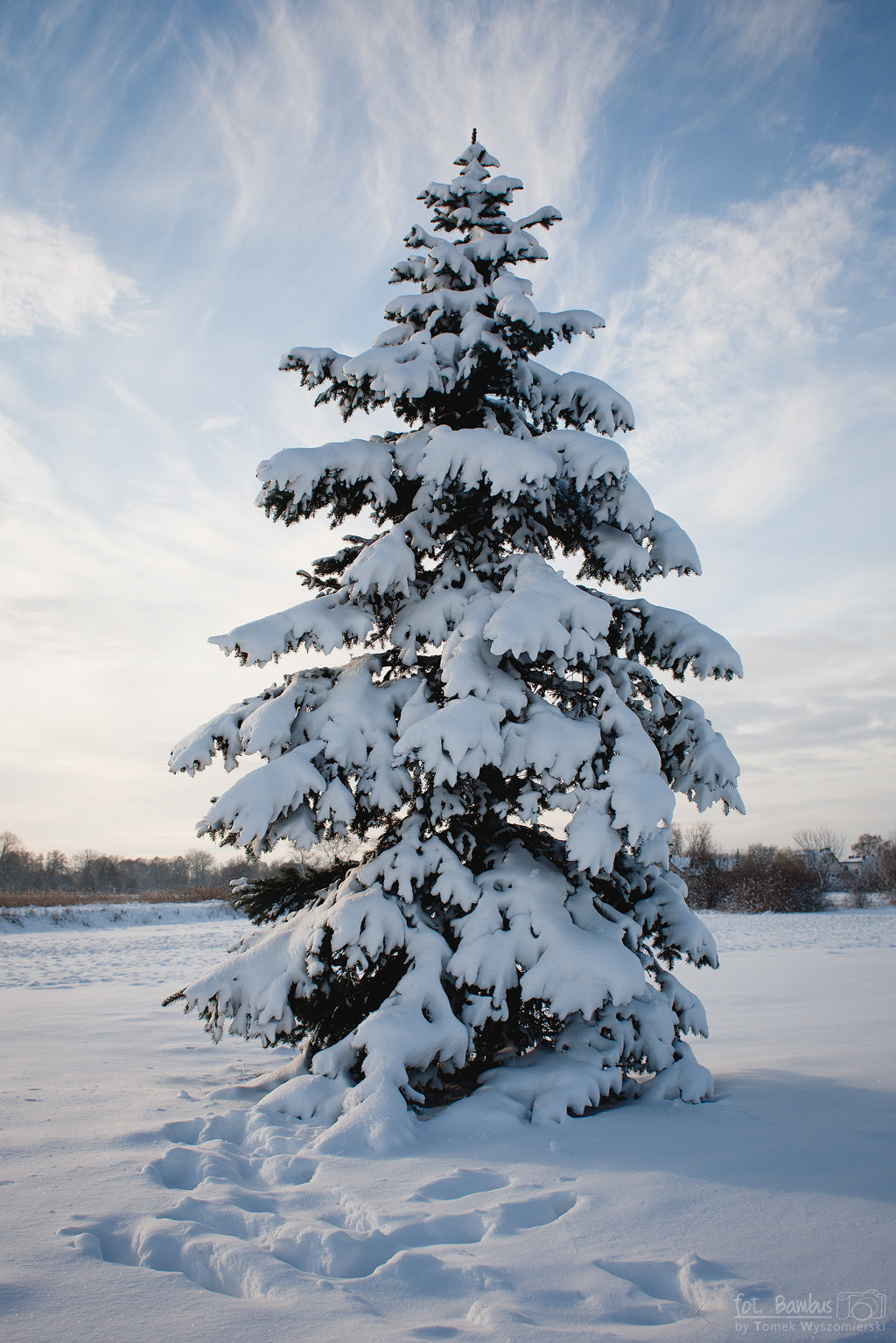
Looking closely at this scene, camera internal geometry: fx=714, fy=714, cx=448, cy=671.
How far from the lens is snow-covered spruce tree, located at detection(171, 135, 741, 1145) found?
16.7ft

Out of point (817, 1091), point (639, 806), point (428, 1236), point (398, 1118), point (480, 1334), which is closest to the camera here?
point (480, 1334)

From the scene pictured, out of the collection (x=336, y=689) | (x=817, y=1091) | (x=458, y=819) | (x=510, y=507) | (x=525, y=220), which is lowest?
(x=817, y=1091)

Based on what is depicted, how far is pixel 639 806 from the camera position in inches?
197

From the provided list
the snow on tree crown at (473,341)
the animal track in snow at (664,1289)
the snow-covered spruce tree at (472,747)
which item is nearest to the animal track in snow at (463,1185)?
the snow-covered spruce tree at (472,747)

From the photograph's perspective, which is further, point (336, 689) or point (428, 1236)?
point (336, 689)

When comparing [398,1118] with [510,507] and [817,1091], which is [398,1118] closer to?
[817,1091]

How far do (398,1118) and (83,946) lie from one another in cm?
2189

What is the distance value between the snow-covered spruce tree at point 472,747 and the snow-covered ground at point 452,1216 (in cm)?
51

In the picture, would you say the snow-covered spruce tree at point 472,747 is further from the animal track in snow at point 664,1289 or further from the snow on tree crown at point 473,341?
the animal track in snow at point 664,1289

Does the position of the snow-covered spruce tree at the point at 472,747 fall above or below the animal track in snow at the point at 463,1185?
above

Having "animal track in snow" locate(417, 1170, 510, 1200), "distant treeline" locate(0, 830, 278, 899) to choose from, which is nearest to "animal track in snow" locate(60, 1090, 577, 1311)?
"animal track in snow" locate(417, 1170, 510, 1200)

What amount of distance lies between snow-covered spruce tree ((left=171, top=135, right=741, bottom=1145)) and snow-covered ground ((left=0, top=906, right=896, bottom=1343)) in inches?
20.1

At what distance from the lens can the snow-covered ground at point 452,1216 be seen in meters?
2.62

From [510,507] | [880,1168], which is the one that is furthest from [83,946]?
[880,1168]
